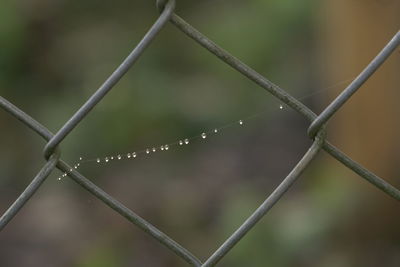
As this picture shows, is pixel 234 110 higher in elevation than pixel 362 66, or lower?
lower

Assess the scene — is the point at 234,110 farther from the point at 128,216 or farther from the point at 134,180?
the point at 128,216

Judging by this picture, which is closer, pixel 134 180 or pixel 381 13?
pixel 381 13

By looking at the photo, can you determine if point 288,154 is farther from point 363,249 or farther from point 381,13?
point 381,13

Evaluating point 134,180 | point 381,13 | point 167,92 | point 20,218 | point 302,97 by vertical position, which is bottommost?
point 20,218

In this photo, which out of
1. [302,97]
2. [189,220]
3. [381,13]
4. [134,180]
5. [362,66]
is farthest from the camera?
[302,97]

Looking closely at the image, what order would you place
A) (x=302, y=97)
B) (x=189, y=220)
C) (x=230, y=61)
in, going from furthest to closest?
(x=302, y=97)
(x=189, y=220)
(x=230, y=61)

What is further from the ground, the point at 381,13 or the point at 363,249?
the point at 381,13

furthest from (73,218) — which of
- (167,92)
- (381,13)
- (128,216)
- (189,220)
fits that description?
(128,216)

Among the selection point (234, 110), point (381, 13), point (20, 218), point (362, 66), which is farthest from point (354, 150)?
point (20, 218)

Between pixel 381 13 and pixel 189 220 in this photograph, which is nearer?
pixel 381 13
